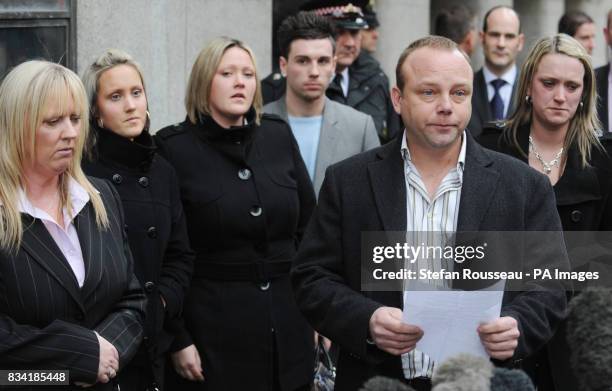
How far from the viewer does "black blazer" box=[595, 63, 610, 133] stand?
7.13 meters

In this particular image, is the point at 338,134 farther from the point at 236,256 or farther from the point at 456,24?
the point at 456,24

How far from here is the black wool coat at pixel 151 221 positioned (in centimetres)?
532

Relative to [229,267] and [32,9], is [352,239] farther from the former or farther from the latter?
A: [32,9]

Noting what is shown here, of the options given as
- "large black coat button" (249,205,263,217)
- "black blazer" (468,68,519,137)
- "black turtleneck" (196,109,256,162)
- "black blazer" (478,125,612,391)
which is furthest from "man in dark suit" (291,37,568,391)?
"black blazer" (468,68,519,137)

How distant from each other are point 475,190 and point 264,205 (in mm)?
1904

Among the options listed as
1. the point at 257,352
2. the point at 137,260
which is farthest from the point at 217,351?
the point at 137,260

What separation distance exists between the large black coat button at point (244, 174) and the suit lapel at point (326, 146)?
895 millimetres

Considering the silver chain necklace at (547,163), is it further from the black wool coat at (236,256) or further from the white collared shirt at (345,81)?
the white collared shirt at (345,81)

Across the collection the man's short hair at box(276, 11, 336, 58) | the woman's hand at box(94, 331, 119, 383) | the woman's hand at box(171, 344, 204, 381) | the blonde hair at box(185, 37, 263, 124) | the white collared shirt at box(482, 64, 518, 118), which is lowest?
the woman's hand at box(171, 344, 204, 381)

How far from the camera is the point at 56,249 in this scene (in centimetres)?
423

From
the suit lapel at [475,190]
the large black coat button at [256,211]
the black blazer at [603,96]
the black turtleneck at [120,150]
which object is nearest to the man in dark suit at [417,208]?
the suit lapel at [475,190]

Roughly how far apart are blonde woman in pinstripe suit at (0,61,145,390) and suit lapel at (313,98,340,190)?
2.35m

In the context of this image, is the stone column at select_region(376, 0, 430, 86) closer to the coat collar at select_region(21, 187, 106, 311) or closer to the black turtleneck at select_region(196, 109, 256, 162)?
the black turtleneck at select_region(196, 109, 256, 162)

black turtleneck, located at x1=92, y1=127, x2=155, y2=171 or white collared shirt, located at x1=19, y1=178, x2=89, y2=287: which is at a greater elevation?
black turtleneck, located at x1=92, y1=127, x2=155, y2=171
